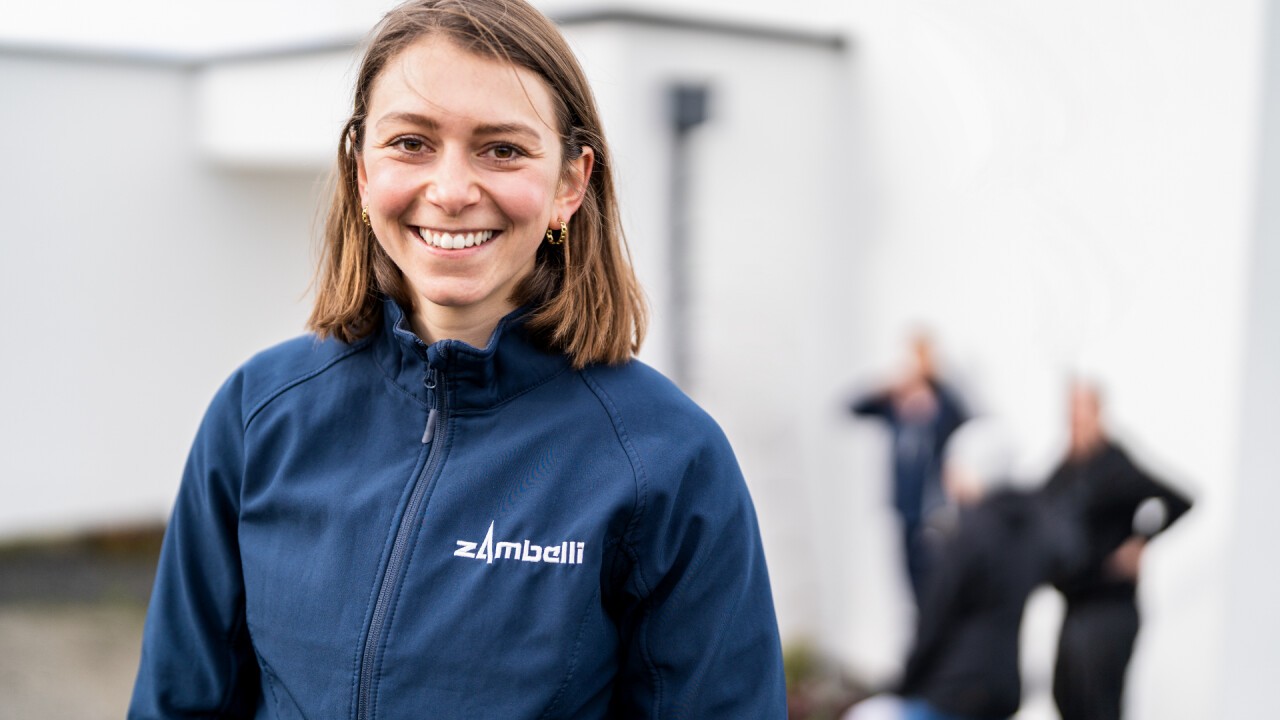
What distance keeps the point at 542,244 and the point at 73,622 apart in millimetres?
7147

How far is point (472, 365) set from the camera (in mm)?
1319

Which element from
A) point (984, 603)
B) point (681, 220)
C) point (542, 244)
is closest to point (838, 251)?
point (681, 220)

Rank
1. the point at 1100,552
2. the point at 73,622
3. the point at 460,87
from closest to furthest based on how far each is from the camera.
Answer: the point at 460,87 → the point at 1100,552 → the point at 73,622

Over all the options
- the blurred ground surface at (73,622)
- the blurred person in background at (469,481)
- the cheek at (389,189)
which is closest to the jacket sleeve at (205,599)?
the blurred person in background at (469,481)

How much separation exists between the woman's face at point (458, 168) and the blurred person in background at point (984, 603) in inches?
122

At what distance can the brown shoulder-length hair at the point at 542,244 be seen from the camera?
1289 mm

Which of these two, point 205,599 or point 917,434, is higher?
point 205,599

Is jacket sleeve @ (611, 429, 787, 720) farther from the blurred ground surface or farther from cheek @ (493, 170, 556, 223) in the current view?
the blurred ground surface

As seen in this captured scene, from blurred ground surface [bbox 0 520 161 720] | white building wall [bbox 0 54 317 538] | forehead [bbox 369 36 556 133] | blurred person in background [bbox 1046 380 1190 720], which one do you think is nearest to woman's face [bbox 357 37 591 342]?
forehead [bbox 369 36 556 133]

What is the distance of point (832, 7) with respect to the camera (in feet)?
18.8

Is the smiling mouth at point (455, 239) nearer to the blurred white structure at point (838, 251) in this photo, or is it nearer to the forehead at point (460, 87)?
the forehead at point (460, 87)

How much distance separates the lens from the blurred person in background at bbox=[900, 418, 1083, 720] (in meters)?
4.10

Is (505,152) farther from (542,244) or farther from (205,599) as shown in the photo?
(205,599)

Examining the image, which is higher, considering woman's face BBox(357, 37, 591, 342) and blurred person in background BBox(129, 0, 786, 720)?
woman's face BBox(357, 37, 591, 342)
